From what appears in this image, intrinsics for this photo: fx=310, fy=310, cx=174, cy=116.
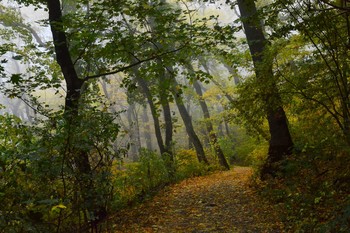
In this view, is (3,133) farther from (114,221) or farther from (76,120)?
(114,221)

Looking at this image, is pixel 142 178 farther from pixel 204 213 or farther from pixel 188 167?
pixel 188 167

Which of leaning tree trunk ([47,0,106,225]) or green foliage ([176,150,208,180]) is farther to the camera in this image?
green foliage ([176,150,208,180])

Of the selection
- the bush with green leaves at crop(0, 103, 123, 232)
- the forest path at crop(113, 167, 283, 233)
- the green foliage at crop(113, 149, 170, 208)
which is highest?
the bush with green leaves at crop(0, 103, 123, 232)

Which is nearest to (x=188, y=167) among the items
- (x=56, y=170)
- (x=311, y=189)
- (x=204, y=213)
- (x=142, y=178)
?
(x=142, y=178)

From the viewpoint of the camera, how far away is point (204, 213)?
23.1 feet

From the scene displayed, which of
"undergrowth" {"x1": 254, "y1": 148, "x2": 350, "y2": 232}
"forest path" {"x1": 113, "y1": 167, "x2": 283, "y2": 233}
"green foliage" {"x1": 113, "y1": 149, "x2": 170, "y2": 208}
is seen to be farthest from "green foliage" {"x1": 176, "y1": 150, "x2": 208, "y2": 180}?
"undergrowth" {"x1": 254, "y1": 148, "x2": 350, "y2": 232}

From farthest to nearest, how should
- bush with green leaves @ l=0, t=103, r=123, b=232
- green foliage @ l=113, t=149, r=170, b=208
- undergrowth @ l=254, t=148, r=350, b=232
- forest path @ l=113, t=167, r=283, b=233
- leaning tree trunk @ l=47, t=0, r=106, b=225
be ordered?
green foliage @ l=113, t=149, r=170, b=208 → forest path @ l=113, t=167, r=283, b=233 → undergrowth @ l=254, t=148, r=350, b=232 → leaning tree trunk @ l=47, t=0, r=106, b=225 → bush with green leaves @ l=0, t=103, r=123, b=232

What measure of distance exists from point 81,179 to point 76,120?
84 centimetres

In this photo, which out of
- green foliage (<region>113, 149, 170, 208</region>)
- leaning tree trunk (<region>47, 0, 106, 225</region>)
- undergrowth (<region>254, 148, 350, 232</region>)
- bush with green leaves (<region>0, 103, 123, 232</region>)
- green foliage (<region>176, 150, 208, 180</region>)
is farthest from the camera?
green foliage (<region>176, 150, 208, 180</region>)

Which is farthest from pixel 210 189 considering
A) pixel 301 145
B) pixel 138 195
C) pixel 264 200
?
pixel 301 145

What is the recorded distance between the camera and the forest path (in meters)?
5.88

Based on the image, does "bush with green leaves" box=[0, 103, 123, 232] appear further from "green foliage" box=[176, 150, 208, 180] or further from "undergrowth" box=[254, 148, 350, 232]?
"green foliage" box=[176, 150, 208, 180]

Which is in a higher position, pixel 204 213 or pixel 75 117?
pixel 75 117

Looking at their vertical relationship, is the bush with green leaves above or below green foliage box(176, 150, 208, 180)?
above
